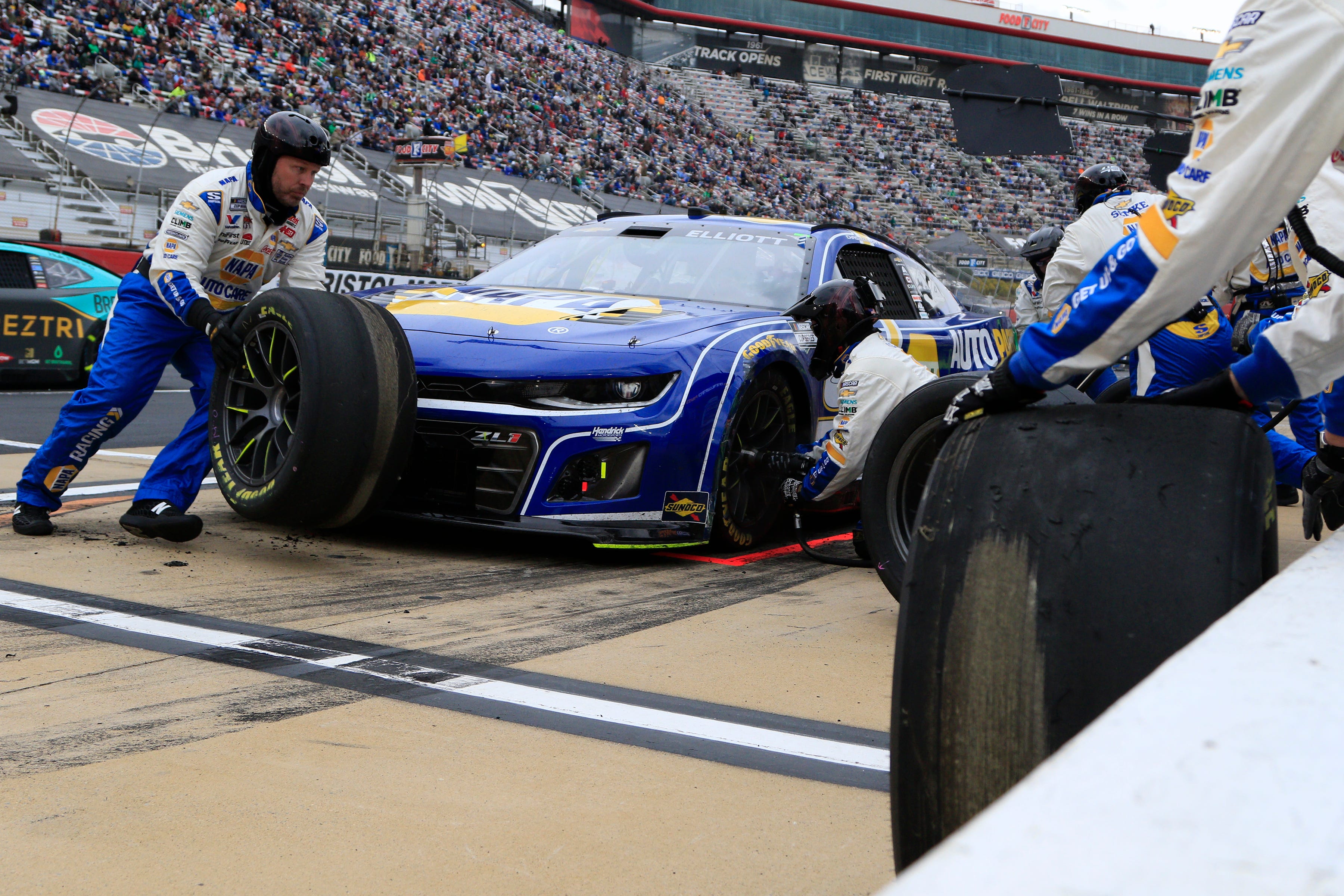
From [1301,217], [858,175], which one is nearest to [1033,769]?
[1301,217]

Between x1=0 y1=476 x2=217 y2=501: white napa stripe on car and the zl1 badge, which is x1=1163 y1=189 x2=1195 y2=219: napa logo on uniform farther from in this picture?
x1=0 y1=476 x2=217 y2=501: white napa stripe on car

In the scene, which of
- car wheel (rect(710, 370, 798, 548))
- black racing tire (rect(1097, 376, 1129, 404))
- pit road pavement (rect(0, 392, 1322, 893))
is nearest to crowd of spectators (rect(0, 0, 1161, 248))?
car wheel (rect(710, 370, 798, 548))

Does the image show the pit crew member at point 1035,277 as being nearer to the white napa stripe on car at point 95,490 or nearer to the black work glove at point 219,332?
the black work glove at point 219,332

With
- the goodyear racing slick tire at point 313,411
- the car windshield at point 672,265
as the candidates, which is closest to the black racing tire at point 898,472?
the goodyear racing slick tire at point 313,411

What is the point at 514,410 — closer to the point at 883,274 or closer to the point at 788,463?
the point at 788,463

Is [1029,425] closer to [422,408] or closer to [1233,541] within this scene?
[1233,541]

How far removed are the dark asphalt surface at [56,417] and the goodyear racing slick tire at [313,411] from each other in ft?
8.48

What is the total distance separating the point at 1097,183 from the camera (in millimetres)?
6121

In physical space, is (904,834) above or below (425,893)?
above

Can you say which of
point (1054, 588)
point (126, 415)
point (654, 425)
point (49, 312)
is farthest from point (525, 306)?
point (49, 312)

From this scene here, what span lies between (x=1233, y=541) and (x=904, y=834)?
0.56 metres

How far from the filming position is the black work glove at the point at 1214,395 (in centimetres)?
216

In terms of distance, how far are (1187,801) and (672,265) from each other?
5.29m

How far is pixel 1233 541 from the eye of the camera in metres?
1.57
